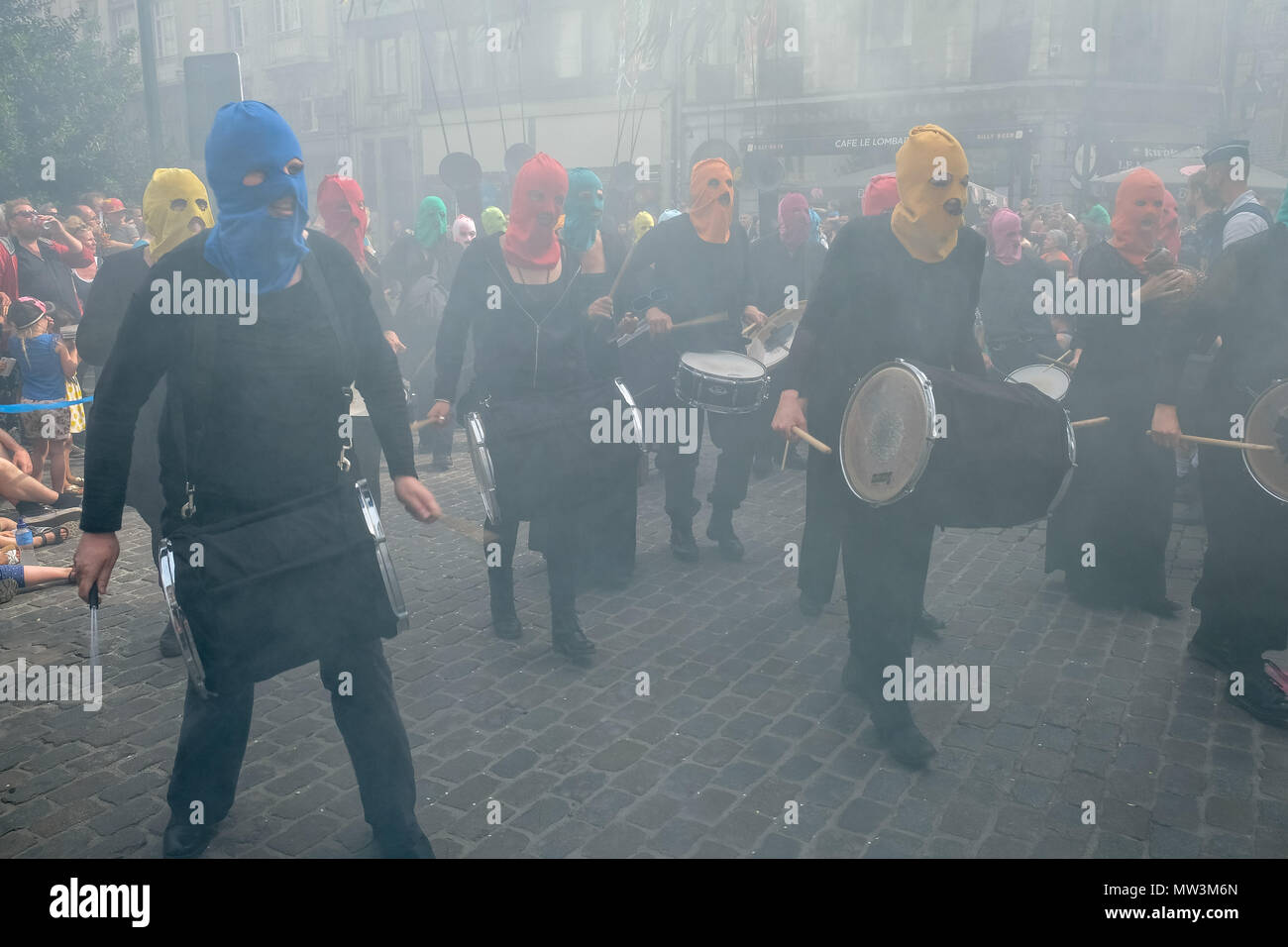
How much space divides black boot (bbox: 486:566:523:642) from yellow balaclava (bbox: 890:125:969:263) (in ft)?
8.70

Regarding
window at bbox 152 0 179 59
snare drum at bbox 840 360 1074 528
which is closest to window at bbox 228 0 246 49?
window at bbox 152 0 179 59

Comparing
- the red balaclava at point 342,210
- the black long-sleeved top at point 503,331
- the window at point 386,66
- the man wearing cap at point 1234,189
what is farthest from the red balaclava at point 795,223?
the window at point 386,66

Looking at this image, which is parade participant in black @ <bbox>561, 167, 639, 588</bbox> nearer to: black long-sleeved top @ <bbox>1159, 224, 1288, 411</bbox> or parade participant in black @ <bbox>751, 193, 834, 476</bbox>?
parade participant in black @ <bbox>751, 193, 834, 476</bbox>

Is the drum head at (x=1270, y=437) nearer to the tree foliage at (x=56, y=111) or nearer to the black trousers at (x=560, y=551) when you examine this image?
the black trousers at (x=560, y=551)

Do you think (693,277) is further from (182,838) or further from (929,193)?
(182,838)

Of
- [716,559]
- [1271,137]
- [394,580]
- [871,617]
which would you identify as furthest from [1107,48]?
[394,580]

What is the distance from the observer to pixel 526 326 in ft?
16.7

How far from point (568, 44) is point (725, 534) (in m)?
30.8

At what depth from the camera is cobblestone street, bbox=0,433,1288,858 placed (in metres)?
3.64

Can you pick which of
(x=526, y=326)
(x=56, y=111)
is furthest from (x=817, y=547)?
(x=56, y=111)

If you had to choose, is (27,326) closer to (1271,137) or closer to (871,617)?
(871,617)

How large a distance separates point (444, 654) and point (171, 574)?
242cm

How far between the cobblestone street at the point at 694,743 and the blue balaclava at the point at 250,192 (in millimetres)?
2015
